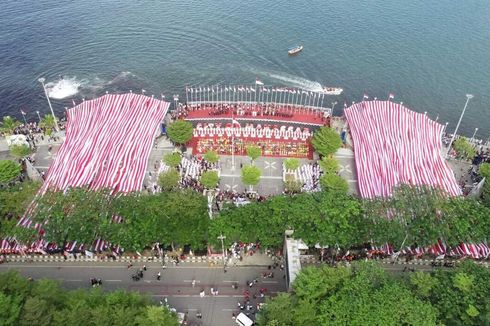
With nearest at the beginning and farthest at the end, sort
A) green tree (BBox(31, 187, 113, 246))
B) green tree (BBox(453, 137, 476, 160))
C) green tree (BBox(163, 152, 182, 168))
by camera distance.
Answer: green tree (BBox(31, 187, 113, 246)) < green tree (BBox(163, 152, 182, 168)) < green tree (BBox(453, 137, 476, 160))

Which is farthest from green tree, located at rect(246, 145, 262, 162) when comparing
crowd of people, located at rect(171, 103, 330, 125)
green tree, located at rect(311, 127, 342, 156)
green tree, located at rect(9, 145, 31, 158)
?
green tree, located at rect(9, 145, 31, 158)

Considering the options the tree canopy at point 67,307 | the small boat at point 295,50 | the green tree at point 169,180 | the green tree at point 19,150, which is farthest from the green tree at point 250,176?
the small boat at point 295,50

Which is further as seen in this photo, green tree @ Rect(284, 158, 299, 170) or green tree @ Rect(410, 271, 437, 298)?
green tree @ Rect(284, 158, 299, 170)

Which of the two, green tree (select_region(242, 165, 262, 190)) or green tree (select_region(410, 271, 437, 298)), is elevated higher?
green tree (select_region(242, 165, 262, 190))

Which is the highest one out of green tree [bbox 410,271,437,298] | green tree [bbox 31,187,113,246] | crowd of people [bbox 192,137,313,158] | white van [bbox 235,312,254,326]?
crowd of people [bbox 192,137,313,158]

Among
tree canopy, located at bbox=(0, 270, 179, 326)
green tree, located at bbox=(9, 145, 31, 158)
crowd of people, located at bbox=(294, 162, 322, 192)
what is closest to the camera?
tree canopy, located at bbox=(0, 270, 179, 326)

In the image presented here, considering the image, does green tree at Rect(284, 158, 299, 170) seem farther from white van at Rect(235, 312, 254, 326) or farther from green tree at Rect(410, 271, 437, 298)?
green tree at Rect(410, 271, 437, 298)
